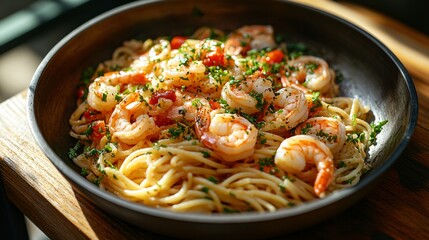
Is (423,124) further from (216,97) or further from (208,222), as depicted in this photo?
(208,222)

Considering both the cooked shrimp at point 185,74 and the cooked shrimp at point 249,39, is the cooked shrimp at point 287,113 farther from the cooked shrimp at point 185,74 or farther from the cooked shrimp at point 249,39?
the cooked shrimp at point 249,39

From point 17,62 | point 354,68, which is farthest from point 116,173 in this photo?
point 17,62

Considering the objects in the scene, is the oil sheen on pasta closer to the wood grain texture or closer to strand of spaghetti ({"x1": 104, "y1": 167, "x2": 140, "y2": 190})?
strand of spaghetti ({"x1": 104, "y1": 167, "x2": 140, "y2": 190})

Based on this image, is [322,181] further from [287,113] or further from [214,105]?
[214,105]

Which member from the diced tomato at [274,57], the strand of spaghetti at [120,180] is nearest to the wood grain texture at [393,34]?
the diced tomato at [274,57]

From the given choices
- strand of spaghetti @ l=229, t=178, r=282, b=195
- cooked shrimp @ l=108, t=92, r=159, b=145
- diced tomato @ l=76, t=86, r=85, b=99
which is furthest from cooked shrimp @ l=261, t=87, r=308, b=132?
diced tomato @ l=76, t=86, r=85, b=99

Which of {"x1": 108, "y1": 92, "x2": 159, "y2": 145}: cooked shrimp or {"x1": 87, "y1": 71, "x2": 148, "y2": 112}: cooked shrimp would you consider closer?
{"x1": 108, "y1": 92, "x2": 159, "y2": 145}: cooked shrimp

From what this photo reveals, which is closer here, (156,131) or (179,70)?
(156,131)
